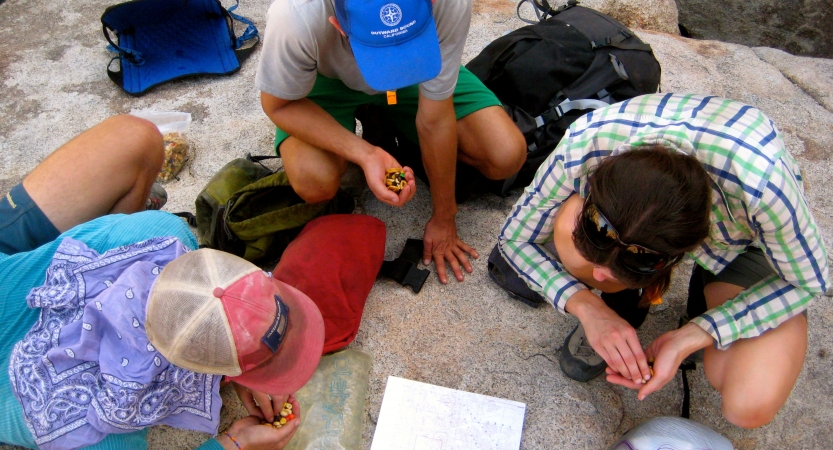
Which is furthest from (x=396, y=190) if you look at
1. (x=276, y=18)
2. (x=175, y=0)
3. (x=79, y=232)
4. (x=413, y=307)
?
(x=175, y=0)

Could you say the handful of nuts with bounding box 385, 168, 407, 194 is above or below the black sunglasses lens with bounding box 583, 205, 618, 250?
below

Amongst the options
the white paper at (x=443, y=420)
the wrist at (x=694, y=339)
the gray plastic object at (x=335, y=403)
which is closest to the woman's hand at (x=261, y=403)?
the gray plastic object at (x=335, y=403)

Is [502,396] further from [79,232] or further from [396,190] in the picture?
[79,232]

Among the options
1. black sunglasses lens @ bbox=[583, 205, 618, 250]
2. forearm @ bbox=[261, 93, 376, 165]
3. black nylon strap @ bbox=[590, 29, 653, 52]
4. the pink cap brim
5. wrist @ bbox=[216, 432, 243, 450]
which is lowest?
wrist @ bbox=[216, 432, 243, 450]

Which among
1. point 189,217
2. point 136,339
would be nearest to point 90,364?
point 136,339

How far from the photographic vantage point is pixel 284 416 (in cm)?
158

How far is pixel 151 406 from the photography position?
132 cm

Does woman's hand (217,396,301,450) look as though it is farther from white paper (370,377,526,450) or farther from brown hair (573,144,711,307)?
brown hair (573,144,711,307)

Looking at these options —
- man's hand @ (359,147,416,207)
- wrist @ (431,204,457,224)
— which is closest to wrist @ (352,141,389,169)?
man's hand @ (359,147,416,207)

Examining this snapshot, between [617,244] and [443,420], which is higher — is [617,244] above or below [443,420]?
above

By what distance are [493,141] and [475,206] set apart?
1.20ft

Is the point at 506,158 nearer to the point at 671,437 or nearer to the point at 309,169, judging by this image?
the point at 309,169

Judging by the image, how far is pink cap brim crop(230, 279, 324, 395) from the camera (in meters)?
1.31

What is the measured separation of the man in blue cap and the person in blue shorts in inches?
22.2
